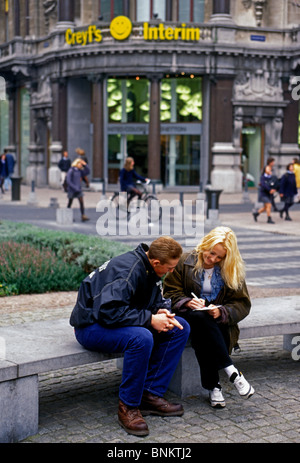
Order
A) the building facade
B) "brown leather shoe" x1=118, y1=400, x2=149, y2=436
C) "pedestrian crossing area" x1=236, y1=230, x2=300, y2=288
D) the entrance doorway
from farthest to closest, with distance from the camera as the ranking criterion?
1. the entrance doorway
2. the building facade
3. "pedestrian crossing area" x1=236, y1=230, x2=300, y2=288
4. "brown leather shoe" x1=118, y1=400, x2=149, y2=436

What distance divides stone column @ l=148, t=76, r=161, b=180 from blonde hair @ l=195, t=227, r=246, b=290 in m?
26.5

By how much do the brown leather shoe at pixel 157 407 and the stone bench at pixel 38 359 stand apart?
1.26 ft

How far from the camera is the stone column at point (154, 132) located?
31844 millimetres

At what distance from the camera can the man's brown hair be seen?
502 centimetres

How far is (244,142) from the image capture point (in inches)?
1350

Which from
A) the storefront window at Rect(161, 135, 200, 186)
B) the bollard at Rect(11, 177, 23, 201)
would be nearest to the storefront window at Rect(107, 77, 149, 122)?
the storefront window at Rect(161, 135, 200, 186)

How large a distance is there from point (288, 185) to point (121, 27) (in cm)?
1433

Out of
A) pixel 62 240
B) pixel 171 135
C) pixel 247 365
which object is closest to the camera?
pixel 247 365

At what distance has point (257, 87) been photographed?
109 feet

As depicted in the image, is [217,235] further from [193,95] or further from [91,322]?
[193,95]

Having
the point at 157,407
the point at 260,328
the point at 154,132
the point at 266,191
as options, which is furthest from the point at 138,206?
the point at 157,407

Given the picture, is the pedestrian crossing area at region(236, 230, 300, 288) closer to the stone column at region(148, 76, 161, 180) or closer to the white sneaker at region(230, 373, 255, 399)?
the white sneaker at region(230, 373, 255, 399)

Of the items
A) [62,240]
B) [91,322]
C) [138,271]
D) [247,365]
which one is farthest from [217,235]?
[62,240]
